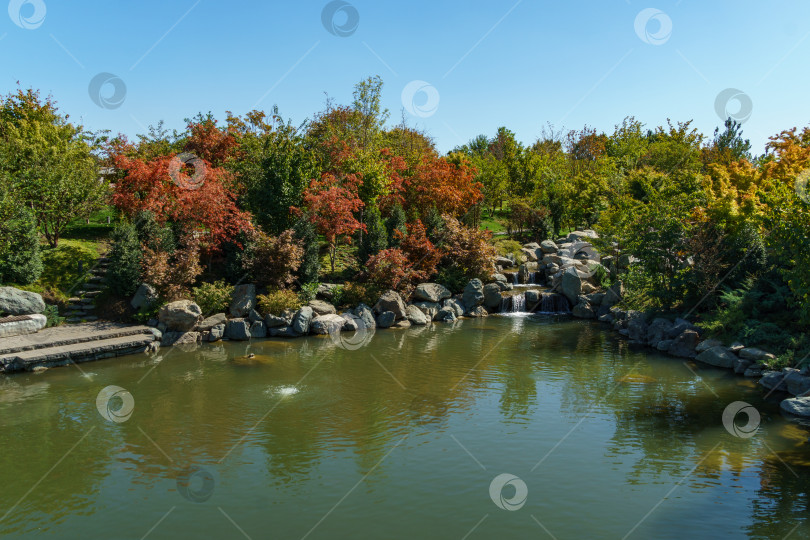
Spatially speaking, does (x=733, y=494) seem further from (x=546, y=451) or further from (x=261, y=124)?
(x=261, y=124)

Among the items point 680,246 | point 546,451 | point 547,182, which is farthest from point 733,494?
point 547,182

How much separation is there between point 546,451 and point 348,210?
16.4 metres

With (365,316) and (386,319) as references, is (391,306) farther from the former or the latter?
(365,316)

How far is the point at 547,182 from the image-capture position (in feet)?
137

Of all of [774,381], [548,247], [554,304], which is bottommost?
→ [774,381]

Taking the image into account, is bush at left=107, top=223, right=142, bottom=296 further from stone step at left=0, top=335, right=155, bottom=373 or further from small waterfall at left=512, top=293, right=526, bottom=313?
small waterfall at left=512, top=293, right=526, bottom=313

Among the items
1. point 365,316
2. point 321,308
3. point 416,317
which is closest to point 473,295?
point 416,317

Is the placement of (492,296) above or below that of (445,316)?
above

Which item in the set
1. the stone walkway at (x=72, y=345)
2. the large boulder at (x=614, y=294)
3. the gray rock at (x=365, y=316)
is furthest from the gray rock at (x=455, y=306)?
the stone walkway at (x=72, y=345)

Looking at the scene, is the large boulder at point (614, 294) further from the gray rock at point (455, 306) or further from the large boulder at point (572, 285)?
the gray rock at point (455, 306)

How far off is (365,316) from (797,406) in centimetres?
1459

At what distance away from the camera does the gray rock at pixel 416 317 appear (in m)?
23.7

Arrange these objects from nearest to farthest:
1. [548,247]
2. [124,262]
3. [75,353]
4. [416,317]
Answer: [75,353], [124,262], [416,317], [548,247]

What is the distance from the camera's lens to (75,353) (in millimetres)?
16938
